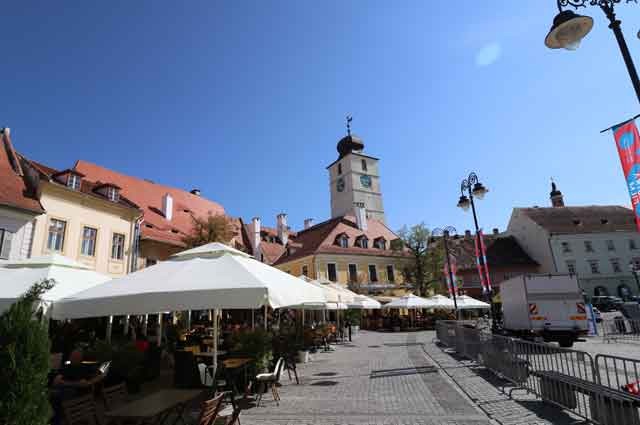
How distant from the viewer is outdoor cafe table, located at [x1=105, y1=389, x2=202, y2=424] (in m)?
4.25

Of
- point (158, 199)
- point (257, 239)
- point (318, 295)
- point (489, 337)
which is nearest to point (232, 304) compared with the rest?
point (318, 295)

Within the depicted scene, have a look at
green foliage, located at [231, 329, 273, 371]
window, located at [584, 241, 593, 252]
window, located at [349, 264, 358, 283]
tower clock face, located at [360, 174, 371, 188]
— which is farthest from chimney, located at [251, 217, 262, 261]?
window, located at [584, 241, 593, 252]

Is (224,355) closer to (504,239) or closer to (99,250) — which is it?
(99,250)

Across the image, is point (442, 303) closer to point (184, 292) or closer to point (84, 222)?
point (84, 222)

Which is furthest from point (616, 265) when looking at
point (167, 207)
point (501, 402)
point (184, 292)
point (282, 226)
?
point (184, 292)

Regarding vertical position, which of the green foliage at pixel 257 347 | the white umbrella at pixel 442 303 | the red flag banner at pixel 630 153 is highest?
the red flag banner at pixel 630 153

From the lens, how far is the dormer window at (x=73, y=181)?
20236mm

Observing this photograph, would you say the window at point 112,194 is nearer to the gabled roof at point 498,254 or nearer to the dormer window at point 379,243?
the dormer window at point 379,243

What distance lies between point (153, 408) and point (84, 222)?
19685mm

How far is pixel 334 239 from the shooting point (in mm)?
41906

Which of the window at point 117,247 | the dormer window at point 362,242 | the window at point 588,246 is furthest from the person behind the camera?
the window at point 588,246

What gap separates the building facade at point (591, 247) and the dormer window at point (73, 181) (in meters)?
52.9

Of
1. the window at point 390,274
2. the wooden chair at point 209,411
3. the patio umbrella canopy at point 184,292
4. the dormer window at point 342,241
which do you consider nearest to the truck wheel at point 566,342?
the patio umbrella canopy at point 184,292

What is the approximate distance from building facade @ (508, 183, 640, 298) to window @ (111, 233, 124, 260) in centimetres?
5017
